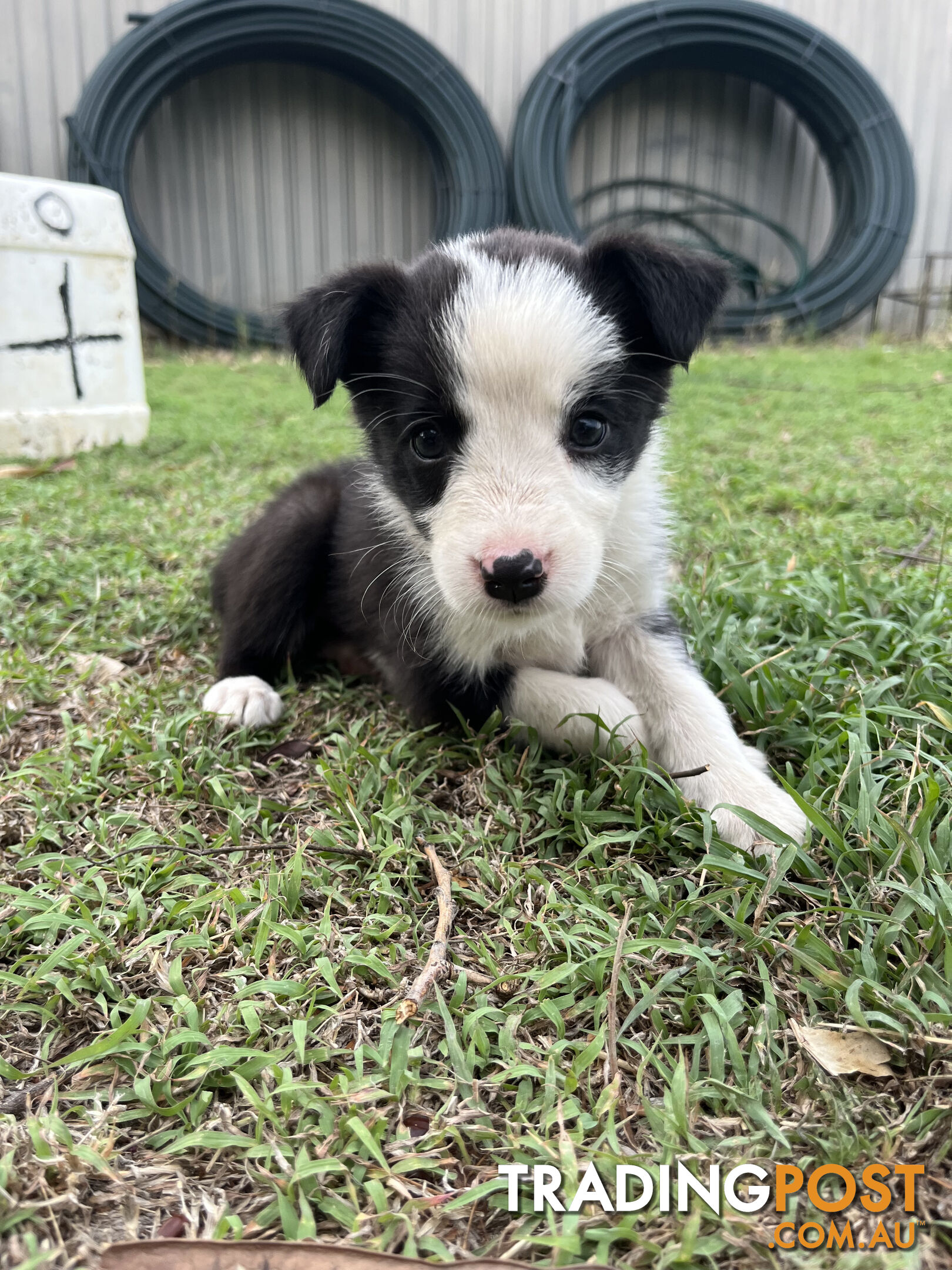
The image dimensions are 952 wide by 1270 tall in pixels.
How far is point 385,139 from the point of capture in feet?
33.1

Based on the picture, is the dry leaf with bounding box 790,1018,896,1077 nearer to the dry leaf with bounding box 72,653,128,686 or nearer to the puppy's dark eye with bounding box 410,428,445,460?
the puppy's dark eye with bounding box 410,428,445,460

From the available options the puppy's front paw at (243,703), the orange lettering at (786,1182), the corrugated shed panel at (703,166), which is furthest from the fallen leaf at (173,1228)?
the corrugated shed panel at (703,166)

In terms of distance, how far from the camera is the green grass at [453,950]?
1012 millimetres

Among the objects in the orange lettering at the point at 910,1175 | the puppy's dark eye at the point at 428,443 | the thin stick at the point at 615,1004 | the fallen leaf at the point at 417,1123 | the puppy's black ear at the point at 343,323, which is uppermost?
the puppy's black ear at the point at 343,323

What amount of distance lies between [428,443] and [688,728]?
81 centimetres

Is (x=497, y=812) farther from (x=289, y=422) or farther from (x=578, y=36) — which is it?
(x=578, y=36)

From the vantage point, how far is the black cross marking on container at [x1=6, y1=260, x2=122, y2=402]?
4660 millimetres

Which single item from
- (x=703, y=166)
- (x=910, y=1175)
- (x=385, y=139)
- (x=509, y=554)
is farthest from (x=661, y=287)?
(x=703, y=166)

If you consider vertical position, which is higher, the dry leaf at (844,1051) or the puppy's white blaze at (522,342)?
the puppy's white blaze at (522,342)

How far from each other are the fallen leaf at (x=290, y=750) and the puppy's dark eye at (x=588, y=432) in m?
0.91

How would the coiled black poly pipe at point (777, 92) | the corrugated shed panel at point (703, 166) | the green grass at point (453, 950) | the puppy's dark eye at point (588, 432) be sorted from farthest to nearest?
the corrugated shed panel at point (703, 166)
the coiled black poly pipe at point (777, 92)
the puppy's dark eye at point (588, 432)
the green grass at point (453, 950)

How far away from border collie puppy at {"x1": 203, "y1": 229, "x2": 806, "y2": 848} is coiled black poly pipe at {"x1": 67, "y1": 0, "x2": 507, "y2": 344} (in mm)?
6684

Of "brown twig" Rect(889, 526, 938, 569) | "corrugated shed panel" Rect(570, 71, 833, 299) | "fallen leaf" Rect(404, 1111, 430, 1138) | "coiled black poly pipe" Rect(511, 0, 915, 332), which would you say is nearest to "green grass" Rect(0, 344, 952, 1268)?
"fallen leaf" Rect(404, 1111, 430, 1138)

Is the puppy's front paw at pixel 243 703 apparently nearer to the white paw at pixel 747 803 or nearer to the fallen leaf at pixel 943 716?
the white paw at pixel 747 803
